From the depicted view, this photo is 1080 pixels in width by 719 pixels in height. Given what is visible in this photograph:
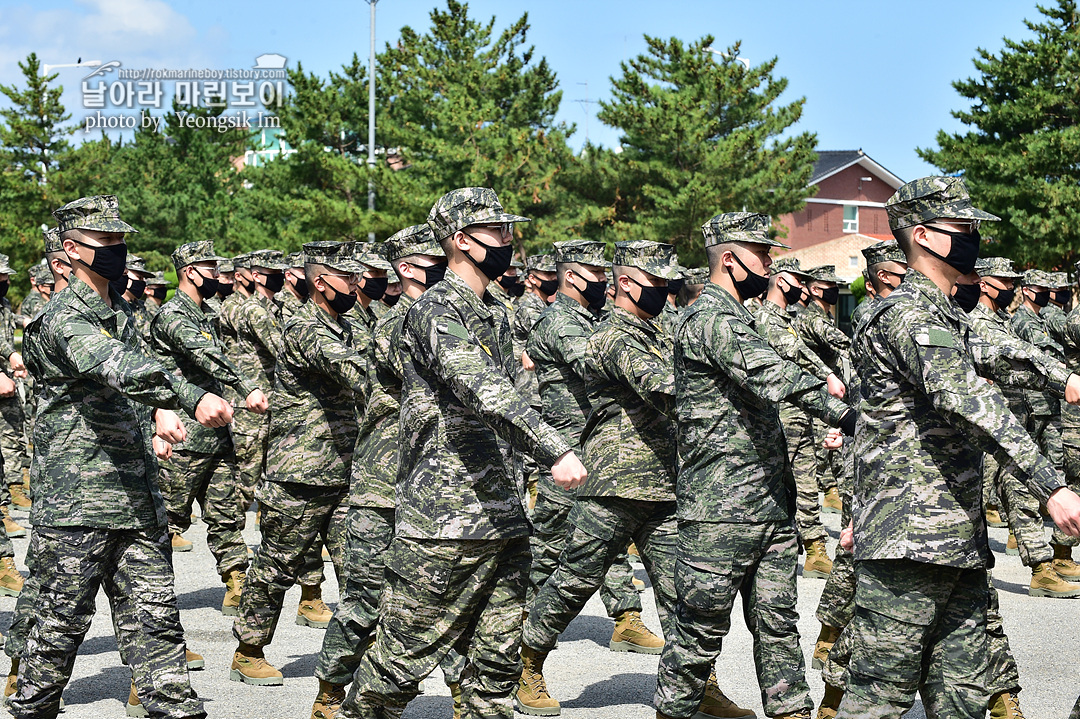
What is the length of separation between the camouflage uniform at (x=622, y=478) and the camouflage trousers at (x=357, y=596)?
106cm

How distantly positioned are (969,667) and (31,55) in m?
46.2

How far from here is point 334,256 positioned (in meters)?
7.54

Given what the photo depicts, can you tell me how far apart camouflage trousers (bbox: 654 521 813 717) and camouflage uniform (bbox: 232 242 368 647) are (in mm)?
2273

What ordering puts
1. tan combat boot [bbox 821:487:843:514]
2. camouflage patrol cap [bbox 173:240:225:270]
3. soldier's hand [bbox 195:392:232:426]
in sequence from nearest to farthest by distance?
soldier's hand [bbox 195:392:232:426]
camouflage patrol cap [bbox 173:240:225:270]
tan combat boot [bbox 821:487:843:514]

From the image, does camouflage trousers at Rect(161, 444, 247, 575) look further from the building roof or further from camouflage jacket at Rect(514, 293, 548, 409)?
the building roof

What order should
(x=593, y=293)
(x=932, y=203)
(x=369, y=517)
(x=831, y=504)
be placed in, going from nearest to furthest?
(x=932, y=203) < (x=369, y=517) < (x=593, y=293) < (x=831, y=504)

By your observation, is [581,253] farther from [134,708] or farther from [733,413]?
[134,708]

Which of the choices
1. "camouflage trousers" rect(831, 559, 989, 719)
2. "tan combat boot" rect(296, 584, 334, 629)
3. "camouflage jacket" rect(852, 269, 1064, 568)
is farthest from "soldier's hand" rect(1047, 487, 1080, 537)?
"tan combat boot" rect(296, 584, 334, 629)

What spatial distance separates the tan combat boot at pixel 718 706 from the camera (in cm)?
644

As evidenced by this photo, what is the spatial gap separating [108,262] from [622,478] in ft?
9.26

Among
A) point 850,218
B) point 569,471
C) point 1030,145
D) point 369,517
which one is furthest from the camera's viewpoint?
point 850,218

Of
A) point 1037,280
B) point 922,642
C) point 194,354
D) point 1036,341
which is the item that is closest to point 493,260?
point 922,642

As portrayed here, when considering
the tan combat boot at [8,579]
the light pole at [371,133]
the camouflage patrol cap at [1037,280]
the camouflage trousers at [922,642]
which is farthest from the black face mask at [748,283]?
the light pole at [371,133]

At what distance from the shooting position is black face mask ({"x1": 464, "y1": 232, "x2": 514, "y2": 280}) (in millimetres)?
4984
